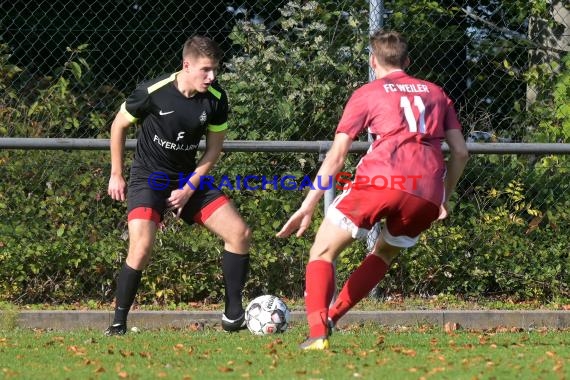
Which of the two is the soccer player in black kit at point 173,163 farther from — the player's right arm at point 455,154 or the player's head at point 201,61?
the player's right arm at point 455,154

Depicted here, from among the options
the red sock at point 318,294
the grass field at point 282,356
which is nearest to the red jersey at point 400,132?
the red sock at point 318,294

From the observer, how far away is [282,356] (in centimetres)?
594

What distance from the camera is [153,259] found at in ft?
29.2

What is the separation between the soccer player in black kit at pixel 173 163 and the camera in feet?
23.7

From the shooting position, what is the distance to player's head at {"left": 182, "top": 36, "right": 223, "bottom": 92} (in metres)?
7.09

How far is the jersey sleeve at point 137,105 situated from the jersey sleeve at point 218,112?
42 centimetres

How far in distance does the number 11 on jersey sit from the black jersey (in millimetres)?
1653

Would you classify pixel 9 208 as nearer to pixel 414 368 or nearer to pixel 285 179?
pixel 285 179

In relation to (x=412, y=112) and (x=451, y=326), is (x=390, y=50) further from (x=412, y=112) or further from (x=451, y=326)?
(x=451, y=326)

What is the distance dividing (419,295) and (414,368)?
3677 millimetres

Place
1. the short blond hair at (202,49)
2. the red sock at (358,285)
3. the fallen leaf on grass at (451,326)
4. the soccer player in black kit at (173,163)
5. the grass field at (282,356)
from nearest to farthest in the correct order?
the grass field at (282,356), the red sock at (358,285), the short blond hair at (202,49), the soccer player in black kit at (173,163), the fallen leaf on grass at (451,326)

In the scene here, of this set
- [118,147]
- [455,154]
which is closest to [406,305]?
[455,154]

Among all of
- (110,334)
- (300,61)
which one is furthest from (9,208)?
(300,61)

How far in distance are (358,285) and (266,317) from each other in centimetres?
102
